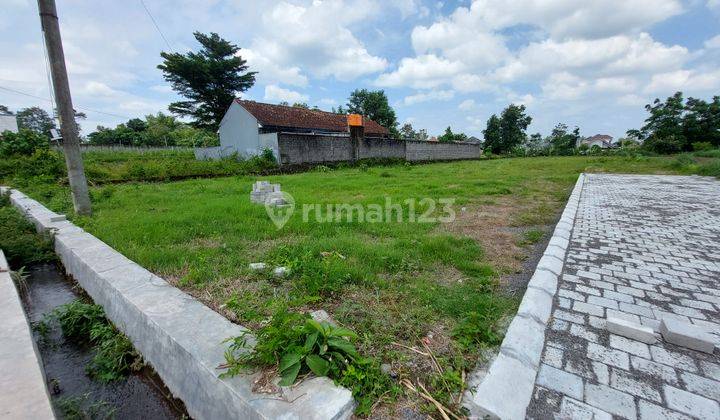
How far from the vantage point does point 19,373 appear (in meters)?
1.44

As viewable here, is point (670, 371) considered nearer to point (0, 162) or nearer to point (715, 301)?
point (715, 301)

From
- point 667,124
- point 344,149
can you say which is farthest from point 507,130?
point 344,149

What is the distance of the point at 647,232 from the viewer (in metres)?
4.17

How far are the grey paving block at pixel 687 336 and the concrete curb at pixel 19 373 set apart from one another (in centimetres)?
331

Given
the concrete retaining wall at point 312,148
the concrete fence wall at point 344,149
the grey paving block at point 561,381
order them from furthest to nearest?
the concrete fence wall at point 344,149 → the concrete retaining wall at point 312,148 → the grey paving block at point 561,381

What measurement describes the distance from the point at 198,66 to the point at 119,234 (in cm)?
2276

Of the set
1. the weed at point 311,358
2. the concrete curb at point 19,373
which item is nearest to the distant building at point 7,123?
the concrete curb at point 19,373

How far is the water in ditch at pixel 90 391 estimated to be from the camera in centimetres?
165

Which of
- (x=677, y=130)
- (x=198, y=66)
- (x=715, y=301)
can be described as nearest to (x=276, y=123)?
(x=198, y=66)

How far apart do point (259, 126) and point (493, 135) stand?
101ft

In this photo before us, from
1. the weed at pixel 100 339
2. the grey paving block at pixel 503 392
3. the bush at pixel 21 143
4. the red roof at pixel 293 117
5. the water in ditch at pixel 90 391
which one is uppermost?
the red roof at pixel 293 117

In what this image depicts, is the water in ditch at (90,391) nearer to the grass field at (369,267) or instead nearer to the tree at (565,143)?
the grass field at (369,267)

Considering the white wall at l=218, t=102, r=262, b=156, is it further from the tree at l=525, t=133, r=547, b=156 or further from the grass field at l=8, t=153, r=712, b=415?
the tree at l=525, t=133, r=547, b=156

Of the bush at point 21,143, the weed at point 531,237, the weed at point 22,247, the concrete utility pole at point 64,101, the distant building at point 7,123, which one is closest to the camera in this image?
the weed at point 22,247
